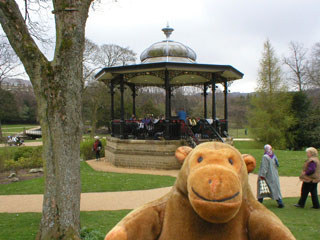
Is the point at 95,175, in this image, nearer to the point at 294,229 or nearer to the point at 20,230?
the point at 20,230

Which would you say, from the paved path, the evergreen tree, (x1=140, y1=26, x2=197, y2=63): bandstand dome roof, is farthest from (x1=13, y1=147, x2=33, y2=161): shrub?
the evergreen tree

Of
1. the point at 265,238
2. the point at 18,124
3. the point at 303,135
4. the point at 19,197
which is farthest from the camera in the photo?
the point at 18,124

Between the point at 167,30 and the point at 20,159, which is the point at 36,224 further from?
the point at 167,30

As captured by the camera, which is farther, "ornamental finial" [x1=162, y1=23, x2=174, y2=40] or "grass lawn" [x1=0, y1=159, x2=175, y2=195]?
"ornamental finial" [x1=162, y1=23, x2=174, y2=40]

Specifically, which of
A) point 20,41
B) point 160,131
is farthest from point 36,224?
point 160,131

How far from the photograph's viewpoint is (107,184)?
1080 centimetres

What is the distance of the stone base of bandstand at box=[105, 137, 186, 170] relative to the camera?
1431cm

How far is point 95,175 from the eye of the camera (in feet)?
41.2

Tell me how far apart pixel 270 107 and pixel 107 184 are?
22827 millimetres

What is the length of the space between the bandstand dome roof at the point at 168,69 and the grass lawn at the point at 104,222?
27.8ft

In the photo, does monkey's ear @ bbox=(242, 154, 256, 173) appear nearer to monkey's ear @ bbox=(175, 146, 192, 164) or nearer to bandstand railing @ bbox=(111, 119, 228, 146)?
monkey's ear @ bbox=(175, 146, 192, 164)

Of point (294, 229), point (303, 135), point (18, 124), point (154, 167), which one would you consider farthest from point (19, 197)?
point (18, 124)

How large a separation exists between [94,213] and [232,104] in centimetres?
4912

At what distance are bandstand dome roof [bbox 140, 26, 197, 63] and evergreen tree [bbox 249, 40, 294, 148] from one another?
1366 cm
